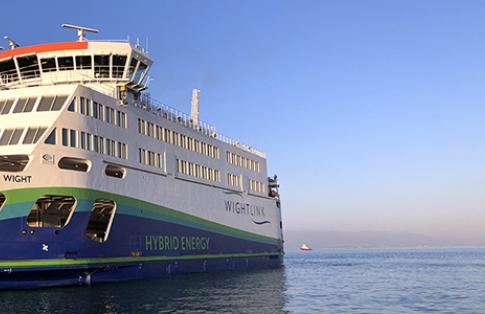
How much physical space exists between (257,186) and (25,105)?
1063 inches

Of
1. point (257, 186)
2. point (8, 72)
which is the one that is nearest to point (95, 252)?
point (8, 72)

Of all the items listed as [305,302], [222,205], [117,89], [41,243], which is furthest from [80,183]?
[222,205]

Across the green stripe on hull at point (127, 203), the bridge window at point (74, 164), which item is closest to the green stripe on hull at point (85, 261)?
the green stripe on hull at point (127, 203)

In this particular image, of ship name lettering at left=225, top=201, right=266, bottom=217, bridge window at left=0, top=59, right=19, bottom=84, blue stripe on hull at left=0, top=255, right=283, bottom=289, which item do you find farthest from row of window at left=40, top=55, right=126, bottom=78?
ship name lettering at left=225, top=201, right=266, bottom=217

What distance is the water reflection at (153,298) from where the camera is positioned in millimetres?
22969

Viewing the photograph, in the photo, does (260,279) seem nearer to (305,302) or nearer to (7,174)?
(305,302)

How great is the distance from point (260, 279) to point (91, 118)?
625 inches

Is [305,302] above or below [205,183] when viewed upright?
below

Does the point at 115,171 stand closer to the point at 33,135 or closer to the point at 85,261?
the point at 33,135

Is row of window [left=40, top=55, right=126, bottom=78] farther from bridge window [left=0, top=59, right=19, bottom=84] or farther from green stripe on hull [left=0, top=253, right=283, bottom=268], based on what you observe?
green stripe on hull [left=0, top=253, right=283, bottom=268]

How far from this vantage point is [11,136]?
30.5 metres

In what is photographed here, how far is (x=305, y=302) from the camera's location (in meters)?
26.5

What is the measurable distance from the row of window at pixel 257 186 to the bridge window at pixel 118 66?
63.8 feet

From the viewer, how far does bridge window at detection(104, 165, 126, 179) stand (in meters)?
34.0
